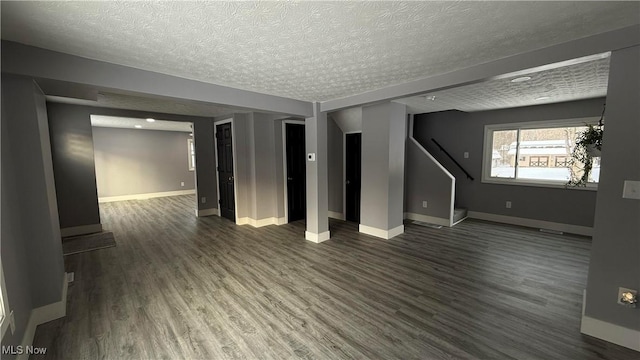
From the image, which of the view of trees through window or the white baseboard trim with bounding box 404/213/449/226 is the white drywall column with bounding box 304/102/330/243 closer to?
the white baseboard trim with bounding box 404/213/449/226

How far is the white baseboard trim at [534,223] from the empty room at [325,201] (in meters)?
0.04

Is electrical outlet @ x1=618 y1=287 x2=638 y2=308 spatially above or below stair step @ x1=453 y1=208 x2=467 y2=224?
above

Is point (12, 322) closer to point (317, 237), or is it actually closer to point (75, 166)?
point (317, 237)

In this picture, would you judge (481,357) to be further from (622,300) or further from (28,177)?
(28,177)

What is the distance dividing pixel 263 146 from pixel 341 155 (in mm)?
1648

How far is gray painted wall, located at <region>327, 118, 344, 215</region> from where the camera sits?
17.4 feet

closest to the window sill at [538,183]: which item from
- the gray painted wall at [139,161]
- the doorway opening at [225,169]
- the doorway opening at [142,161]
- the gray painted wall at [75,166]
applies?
the doorway opening at [225,169]

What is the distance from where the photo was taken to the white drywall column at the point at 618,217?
173cm

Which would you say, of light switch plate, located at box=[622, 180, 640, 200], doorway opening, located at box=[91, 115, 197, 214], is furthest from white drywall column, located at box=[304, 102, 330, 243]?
doorway opening, located at box=[91, 115, 197, 214]

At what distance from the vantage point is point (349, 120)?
16.2ft

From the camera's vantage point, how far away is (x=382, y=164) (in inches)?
163

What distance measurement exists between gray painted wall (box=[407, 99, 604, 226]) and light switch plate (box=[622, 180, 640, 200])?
3532 mm

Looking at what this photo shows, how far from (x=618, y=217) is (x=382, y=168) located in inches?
104

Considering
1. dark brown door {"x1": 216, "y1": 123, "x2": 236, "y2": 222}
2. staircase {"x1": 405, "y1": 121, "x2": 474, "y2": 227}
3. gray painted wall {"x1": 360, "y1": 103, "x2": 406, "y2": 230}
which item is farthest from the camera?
dark brown door {"x1": 216, "y1": 123, "x2": 236, "y2": 222}
